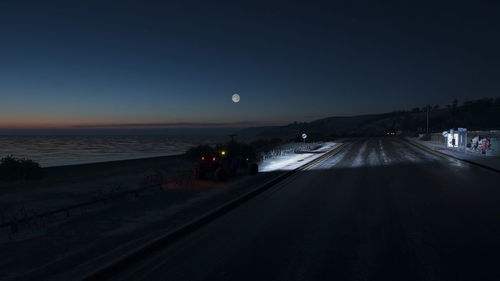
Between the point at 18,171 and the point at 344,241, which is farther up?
the point at 344,241

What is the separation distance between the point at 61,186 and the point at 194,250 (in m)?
11.8

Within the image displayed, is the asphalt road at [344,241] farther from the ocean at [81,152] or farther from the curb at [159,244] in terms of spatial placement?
the ocean at [81,152]

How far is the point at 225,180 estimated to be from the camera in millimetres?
15133

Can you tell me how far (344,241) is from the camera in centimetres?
671

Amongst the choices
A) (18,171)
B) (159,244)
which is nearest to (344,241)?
(159,244)

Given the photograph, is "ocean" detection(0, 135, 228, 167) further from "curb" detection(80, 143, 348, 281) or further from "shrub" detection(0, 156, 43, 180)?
"curb" detection(80, 143, 348, 281)

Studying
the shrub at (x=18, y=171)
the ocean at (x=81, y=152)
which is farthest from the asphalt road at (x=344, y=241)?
the ocean at (x=81, y=152)

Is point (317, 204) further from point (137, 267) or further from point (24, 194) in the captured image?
point (24, 194)

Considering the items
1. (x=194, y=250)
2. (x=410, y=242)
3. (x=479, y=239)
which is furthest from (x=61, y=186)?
(x=479, y=239)

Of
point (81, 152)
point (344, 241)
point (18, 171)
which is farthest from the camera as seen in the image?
point (81, 152)

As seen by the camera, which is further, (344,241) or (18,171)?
(18,171)

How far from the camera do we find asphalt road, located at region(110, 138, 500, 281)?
5211 millimetres

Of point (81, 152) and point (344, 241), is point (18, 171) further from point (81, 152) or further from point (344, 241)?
point (81, 152)

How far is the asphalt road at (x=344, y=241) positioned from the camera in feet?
17.1
